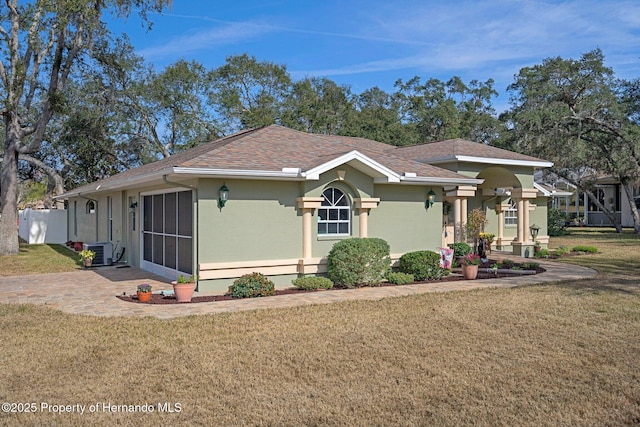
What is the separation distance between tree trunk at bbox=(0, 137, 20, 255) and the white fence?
715 cm

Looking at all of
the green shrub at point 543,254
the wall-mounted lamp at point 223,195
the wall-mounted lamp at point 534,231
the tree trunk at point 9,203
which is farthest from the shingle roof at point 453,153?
the tree trunk at point 9,203

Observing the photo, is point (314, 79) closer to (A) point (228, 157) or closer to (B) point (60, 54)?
(B) point (60, 54)

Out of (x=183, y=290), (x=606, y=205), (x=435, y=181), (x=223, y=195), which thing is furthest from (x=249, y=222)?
(x=606, y=205)

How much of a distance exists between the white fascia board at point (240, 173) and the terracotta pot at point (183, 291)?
2299mm

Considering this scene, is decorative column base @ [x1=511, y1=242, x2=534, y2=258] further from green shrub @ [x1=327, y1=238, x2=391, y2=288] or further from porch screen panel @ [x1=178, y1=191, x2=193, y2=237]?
porch screen panel @ [x1=178, y1=191, x2=193, y2=237]

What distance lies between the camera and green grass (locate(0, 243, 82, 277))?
54.2 feet

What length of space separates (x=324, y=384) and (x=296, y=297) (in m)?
A: 5.47

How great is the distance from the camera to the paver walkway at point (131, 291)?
986 cm

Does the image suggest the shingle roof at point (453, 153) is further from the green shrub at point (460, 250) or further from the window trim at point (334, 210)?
the window trim at point (334, 210)

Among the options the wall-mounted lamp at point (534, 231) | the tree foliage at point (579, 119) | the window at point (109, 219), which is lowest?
the wall-mounted lamp at point (534, 231)

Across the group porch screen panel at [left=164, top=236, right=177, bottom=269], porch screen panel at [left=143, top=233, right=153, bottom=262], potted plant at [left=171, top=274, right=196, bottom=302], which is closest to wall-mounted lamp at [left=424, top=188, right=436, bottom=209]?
porch screen panel at [left=164, top=236, right=177, bottom=269]

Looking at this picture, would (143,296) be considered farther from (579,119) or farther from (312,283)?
(579,119)

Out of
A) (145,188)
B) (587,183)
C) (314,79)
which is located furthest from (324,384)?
(314,79)

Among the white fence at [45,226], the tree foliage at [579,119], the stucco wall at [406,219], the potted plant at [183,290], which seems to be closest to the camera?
the potted plant at [183,290]
